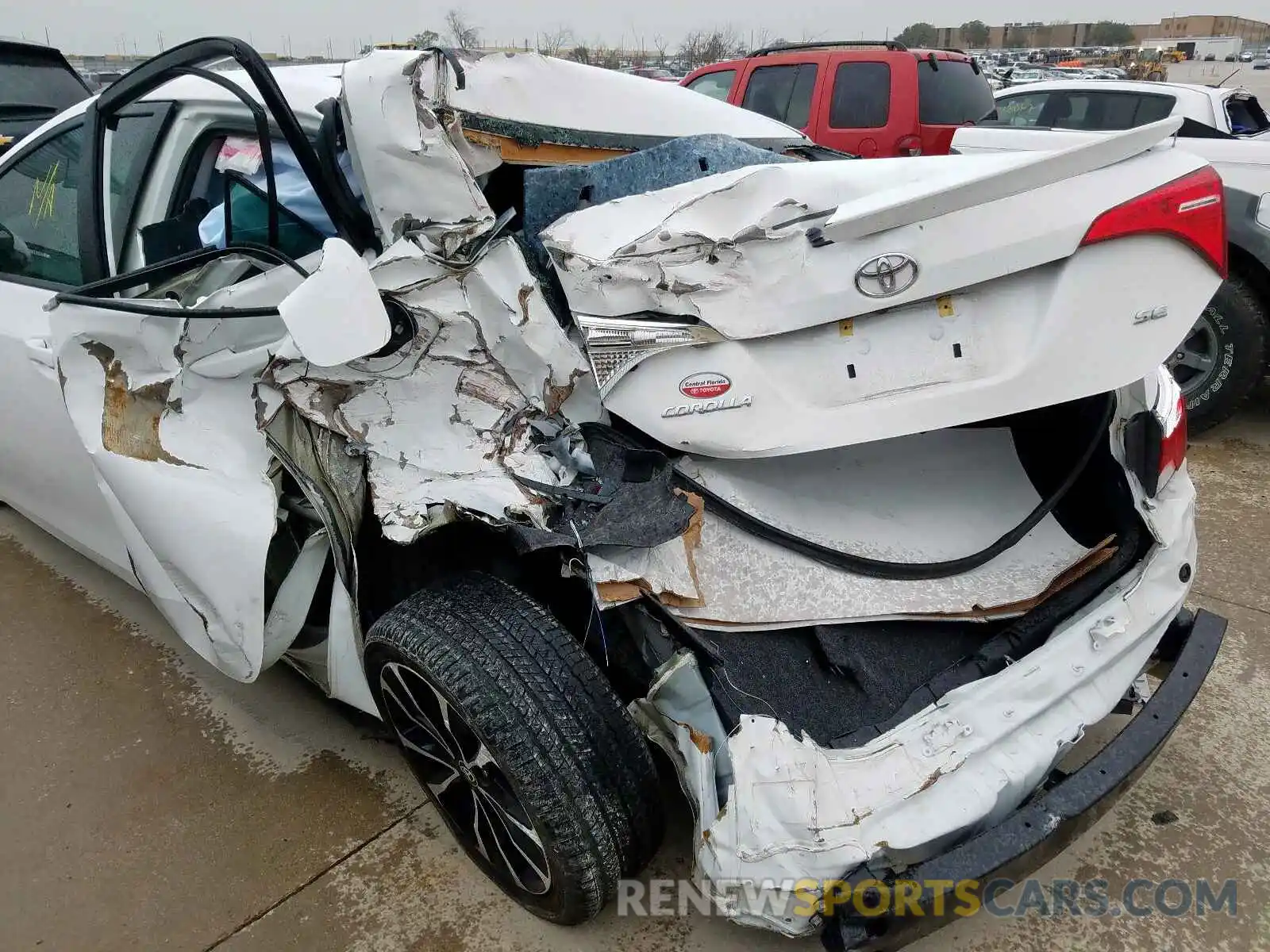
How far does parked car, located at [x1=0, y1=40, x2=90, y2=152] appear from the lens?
5973 millimetres

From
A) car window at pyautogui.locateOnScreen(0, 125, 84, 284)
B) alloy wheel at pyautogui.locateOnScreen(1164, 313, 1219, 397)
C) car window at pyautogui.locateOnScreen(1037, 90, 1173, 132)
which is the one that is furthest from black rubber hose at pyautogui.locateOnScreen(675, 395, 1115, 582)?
car window at pyautogui.locateOnScreen(1037, 90, 1173, 132)

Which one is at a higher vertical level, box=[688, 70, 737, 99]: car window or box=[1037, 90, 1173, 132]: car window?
box=[688, 70, 737, 99]: car window

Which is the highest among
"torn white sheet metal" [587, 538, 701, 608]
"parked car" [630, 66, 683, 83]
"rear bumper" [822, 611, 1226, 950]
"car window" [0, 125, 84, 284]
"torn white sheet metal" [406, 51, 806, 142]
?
"torn white sheet metal" [406, 51, 806, 142]

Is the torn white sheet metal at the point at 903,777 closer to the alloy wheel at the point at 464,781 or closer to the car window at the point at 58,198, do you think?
the alloy wheel at the point at 464,781

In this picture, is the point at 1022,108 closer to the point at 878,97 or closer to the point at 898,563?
the point at 878,97

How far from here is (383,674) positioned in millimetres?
1865

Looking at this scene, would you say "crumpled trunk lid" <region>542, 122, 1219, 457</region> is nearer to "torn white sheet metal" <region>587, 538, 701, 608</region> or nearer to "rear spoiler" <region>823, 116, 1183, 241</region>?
"rear spoiler" <region>823, 116, 1183, 241</region>

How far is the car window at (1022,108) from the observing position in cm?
643

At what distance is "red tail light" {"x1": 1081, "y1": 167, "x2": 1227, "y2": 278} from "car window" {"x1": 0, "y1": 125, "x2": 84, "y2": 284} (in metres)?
2.85

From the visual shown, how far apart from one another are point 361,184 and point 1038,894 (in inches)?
90.4

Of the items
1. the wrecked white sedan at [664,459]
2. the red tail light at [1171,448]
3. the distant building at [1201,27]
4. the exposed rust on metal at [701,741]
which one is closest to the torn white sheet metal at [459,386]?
the wrecked white sedan at [664,459]

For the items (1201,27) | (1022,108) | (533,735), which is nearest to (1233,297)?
(1022,108)

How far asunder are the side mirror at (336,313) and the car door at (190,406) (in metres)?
0.30

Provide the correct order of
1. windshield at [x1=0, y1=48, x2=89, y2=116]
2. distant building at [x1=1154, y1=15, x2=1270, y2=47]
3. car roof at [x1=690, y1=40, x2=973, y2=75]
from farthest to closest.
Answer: distant building at [x1=1154, y1=15, x2=1270, y2=47] < car roof at [x1=690, y1=40, x2=973, y2=75] < windshield at [x1=0, y1=48, x2=89, y2=116]
